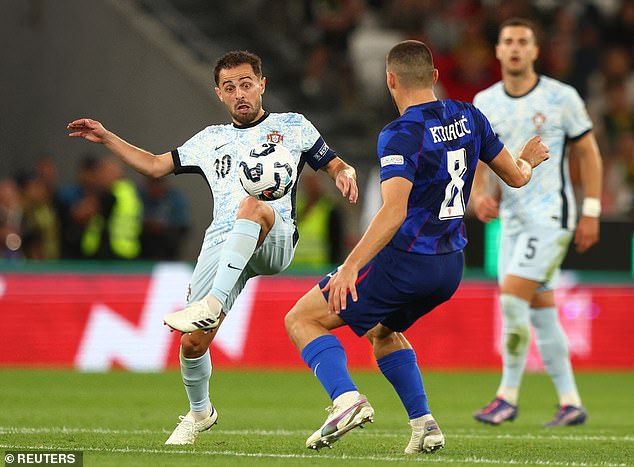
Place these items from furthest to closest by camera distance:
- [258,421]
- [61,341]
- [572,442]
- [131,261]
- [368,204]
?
[368,204] → [131,261] → [61,341] → [258,421] → [572,442]

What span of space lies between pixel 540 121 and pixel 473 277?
4600 mm

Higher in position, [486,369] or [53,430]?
[53,430]

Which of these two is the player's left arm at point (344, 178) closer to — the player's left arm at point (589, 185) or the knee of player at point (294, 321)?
the knee of player at point (294, 321)

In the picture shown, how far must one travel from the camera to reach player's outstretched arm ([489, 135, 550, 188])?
23.3 feet

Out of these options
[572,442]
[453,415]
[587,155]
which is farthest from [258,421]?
[587,155]

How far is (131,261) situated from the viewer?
14.7m

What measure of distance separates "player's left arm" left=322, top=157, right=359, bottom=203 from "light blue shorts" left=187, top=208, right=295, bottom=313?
0.37 meters

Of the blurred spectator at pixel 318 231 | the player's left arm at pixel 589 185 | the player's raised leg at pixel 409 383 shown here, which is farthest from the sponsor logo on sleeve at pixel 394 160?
the blurred spectator at pixel 318 231

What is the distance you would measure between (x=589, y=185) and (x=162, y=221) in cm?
716

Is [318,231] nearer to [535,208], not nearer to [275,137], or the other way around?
[535,208]

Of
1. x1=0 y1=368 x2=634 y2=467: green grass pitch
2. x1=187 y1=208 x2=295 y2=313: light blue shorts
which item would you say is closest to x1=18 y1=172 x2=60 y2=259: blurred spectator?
x1=0 y1=368 x2=634 y2=467: green grass pitch

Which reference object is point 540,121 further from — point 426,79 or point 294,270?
point 294,270

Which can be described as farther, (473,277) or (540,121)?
(473,277)

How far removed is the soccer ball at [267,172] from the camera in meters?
7.08
